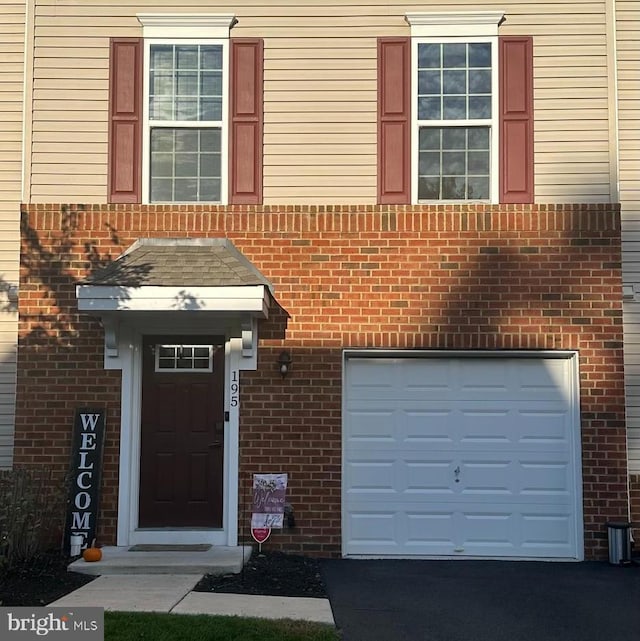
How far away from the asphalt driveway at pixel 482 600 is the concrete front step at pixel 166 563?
98 cm

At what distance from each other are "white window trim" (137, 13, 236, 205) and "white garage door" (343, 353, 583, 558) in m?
3.07

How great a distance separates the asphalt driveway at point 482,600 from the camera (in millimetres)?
6422

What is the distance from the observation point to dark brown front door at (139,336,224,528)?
30.0ft

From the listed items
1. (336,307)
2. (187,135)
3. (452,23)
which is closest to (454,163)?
(452,23)

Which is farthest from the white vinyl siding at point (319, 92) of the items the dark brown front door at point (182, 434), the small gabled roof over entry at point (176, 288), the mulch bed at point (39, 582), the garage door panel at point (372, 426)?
the mulch bed at point (39, 582)

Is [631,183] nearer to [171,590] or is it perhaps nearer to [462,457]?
[462,457]

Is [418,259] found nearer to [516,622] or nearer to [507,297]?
[507,297]

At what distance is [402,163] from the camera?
9367 mm

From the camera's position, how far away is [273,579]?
25.5 ft

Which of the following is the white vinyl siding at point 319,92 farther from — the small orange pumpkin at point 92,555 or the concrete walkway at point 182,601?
the concrete walkway at point 182,601

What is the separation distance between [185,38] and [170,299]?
10.5ft

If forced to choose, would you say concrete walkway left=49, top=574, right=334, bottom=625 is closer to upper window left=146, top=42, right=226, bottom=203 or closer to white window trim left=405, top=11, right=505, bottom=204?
upper window left=146, top=42, right=226, bottom=203

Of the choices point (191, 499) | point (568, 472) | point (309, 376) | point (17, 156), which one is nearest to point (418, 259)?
point (309, 376)

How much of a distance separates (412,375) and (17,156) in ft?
16.8
